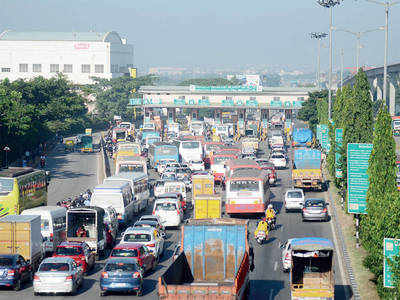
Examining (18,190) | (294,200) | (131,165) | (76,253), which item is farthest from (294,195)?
(76,253)

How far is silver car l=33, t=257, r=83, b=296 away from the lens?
2773 centimetres

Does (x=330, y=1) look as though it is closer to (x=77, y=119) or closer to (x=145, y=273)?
(x=77, y=119)

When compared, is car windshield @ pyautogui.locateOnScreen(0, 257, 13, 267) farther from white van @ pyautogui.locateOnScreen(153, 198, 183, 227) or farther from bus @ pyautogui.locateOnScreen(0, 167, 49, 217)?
white van @ pyautogui.locateOnScreen(153, 198, 183, 227)

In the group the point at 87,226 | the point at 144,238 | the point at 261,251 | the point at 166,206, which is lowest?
the point at 261,251

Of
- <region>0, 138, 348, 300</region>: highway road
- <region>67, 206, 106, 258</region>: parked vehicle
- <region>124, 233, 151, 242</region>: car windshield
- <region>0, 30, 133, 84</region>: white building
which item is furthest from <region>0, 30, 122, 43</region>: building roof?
<region>124, 233, 151, 242</region>: car windshield

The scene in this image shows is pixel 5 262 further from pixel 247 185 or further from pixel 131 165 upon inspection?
pixel 131 165

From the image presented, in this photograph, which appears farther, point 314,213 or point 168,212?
point 314,213

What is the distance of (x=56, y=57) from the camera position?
7156 inches

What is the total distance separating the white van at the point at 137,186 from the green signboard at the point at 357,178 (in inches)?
604

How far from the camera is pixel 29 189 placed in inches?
1662

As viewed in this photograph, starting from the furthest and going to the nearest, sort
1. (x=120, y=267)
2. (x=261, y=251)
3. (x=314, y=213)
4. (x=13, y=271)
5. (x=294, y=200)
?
(x=294, y=200)
(x=314, y=213)
(x=261, y=251)
(x=13, y=271)
(x=120, y=267)

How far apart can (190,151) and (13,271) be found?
45.8 meters

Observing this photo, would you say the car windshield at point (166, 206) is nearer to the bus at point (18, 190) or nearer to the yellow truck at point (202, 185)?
the bus at point (18, 190)

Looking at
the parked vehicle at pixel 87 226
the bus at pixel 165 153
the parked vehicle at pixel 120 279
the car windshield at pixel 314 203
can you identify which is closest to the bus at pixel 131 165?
the bus at pixel 165 153
